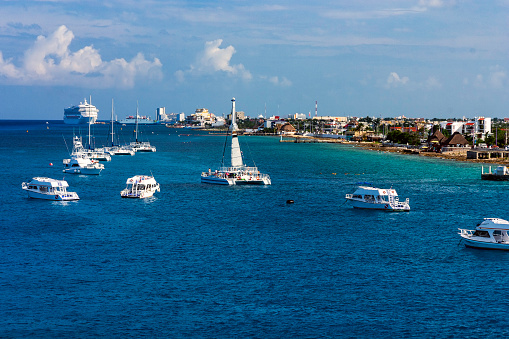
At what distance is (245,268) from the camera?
5156 cm

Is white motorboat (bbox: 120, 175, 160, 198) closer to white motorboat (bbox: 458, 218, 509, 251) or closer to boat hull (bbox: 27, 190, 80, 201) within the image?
boat hull (bbox: 27, 190, 80, 201)

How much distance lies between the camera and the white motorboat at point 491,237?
57.9 metres

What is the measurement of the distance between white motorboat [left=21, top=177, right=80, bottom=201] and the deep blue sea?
1695 millimetres

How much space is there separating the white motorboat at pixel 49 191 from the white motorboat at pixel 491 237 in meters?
55.8

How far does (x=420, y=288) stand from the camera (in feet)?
152

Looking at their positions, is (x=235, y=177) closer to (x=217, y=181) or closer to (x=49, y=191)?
(x=217, y=181)

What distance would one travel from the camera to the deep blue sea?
39375mm

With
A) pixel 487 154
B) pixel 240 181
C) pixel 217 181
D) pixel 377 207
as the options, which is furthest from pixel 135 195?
pixel 487 154

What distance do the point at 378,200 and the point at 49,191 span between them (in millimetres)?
47809

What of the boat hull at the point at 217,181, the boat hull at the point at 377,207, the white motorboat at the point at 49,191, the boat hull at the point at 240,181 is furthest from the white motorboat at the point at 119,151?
the boat hull at the point at 377,207

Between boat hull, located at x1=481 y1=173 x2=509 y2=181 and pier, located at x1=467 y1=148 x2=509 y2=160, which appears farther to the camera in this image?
pier, located at x1=467 y1=148 x2=509 y2=160

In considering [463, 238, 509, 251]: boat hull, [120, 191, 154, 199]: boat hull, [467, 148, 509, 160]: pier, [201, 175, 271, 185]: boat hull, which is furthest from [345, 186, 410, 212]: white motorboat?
[467, 148, 509, 160]: pier

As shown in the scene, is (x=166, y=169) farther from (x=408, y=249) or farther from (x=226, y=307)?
(x=226, y=307)

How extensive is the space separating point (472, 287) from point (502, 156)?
132256 millimetres
